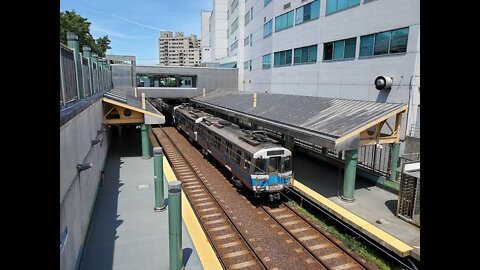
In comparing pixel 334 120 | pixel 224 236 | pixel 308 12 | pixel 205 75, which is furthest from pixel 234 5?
pixel 224 236

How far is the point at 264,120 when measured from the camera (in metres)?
17.6

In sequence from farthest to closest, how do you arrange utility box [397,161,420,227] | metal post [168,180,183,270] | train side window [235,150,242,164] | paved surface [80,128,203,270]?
train side window [235,150,242,164], utility box [397,161,420,227], paved surface [80,128,203,270], metal post [168,180,183,270]

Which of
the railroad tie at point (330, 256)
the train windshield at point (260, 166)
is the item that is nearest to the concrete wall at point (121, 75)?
the train windshield at point (260, 166)

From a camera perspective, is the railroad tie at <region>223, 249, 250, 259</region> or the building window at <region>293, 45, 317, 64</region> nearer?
the railroad tie at <region>223, 249, 250, 259</region>

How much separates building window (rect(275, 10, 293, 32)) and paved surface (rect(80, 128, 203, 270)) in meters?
20.4

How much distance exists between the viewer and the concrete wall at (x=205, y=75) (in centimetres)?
3916

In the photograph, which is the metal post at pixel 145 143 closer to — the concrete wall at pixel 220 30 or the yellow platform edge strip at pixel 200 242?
the yellow platform edge strip at pixel 200 242

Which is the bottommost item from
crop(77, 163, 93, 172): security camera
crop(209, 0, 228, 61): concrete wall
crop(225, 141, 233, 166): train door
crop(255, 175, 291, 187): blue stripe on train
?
crop(255, 175, 291, 187): blue stripe on train

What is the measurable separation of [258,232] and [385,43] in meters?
13.7

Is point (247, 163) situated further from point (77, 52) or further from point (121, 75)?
point (121, 75)

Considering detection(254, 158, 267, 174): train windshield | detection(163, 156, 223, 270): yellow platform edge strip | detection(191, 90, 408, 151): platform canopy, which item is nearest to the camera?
detection(163, 156, 223, 270): yellow platform edge strip

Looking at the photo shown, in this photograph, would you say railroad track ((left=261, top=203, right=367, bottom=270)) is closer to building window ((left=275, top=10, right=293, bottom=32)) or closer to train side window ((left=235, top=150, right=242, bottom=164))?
train side window ((left=235, top=150, right=242, bottom=164))

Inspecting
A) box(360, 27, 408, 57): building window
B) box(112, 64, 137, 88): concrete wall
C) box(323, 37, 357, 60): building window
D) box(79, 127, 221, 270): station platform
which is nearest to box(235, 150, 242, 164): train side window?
box(79, 127, 221, 270): station platform

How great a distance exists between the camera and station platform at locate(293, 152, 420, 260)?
31.4ft
